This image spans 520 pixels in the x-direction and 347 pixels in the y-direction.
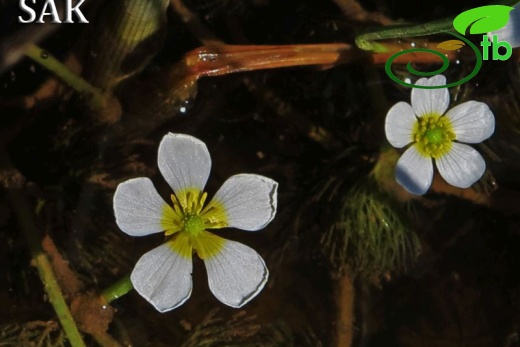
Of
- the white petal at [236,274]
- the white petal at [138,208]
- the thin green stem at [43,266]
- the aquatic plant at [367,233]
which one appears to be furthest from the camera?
the aquatic plant at [367,233]

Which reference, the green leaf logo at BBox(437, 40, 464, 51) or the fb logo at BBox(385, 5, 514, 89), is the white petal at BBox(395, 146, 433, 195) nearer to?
the fb logo at BBox(385, 5, 514, 89)

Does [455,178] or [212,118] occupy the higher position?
[212,118]

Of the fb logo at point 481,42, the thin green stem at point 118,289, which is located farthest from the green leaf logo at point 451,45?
the thin green stem at point 118,289

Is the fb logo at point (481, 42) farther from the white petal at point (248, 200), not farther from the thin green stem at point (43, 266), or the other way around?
the thin green stem at point (43, 266)

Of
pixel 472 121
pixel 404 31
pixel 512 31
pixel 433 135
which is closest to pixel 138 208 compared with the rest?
pixel 404 31

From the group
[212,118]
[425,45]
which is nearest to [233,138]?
[212,118]

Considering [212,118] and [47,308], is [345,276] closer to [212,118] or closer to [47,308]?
[212,118]
